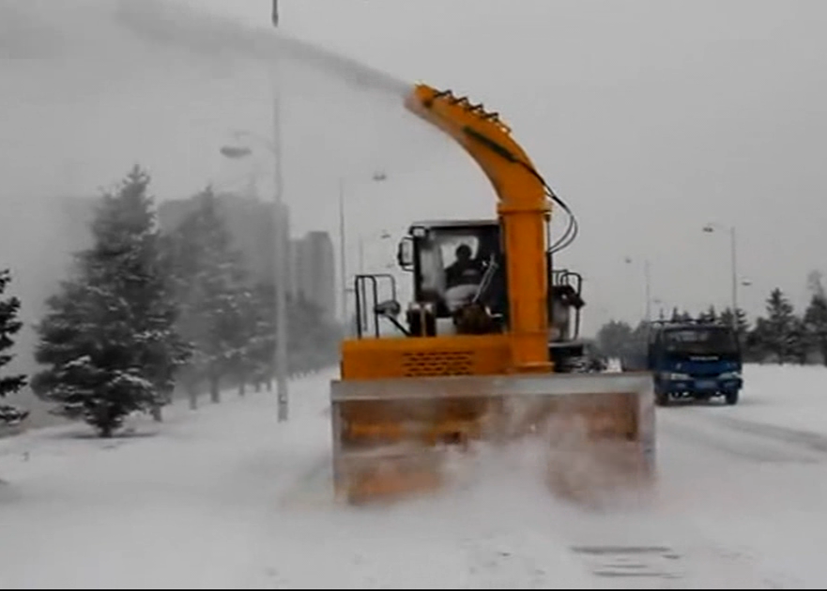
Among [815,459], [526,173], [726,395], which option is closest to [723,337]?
[726,395]

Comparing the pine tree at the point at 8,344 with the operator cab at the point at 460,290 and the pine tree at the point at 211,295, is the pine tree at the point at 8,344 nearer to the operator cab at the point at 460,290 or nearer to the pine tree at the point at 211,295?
the operator cab at the point at 460,290

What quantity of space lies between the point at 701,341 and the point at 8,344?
73.5 feet

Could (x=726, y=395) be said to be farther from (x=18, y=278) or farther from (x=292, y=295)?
(x=18, y=278)

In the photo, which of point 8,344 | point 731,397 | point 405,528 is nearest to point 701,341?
point 731,397

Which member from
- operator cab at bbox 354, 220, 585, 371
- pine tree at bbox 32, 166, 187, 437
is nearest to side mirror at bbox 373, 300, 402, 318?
operator cab at bbox 354, 220, 585, 371

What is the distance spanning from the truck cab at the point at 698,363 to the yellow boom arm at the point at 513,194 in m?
21.3

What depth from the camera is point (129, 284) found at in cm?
2777

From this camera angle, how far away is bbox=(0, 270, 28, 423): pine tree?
15172 mm

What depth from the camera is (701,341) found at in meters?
34.9

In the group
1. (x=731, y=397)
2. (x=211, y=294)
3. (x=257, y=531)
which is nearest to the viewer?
(x=257, y=531)

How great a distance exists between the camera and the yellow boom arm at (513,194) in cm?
1327

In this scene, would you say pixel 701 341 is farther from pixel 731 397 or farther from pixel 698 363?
pixel 731 397

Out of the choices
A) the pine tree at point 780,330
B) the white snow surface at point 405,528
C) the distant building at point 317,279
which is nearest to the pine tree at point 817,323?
the pine tree at point 780,330

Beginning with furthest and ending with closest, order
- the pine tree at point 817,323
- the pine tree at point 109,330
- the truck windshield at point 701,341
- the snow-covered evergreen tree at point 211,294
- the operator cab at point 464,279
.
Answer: the pine tree at point 817,323, the truck windshield at point 701,341, the snow-covered evergreen tree at point 211,294, the pine tree at point 109,330, the operator cab at point 464,279
